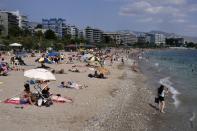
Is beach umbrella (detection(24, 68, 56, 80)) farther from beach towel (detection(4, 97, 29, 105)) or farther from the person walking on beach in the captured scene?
the person walking on beach

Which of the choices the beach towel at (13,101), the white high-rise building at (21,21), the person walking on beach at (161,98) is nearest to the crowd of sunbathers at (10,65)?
the beach towel at (13,101)

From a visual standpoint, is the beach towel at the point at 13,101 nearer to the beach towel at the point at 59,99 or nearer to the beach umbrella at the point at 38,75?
the beach umbrella at the point at 38,75

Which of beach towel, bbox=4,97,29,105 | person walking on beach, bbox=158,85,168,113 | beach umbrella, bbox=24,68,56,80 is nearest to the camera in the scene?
beach towel, bbox=4,97,29,105

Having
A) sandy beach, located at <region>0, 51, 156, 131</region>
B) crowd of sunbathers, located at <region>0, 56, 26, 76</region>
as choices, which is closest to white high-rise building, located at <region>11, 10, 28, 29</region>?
crowd of sunbathers, located at <region>0, 56, 26, 76</region>

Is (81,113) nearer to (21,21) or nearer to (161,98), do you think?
(161,98)

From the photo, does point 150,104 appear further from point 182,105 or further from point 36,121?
point 36,121

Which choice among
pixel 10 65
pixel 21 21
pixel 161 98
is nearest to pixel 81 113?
pixel 161 98

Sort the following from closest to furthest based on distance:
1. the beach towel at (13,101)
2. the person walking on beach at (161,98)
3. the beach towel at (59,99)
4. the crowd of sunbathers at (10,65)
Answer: the beach towel at (13,101)
the beach towel at (59,99)
the person walking on beach at (161,98)
the crowd of sunbathers at (10,65)

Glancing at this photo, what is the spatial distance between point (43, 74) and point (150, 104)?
A: 698cm

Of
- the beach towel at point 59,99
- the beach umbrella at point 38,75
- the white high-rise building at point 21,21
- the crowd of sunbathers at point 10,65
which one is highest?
the white high-rise building at point 21,21

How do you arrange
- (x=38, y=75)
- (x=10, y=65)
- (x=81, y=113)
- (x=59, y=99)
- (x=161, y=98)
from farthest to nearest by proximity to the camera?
(x=10, y=65)
(x=161, y=98)
(x=59, y=99)
(x=38, y=75)
(x=81, y=113)

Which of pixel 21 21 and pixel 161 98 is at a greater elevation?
pixel 21 21

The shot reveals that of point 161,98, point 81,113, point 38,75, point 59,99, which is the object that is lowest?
point 81,113

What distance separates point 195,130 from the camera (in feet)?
50.8
